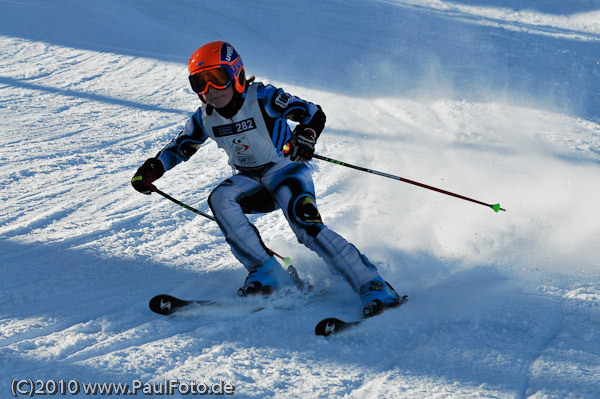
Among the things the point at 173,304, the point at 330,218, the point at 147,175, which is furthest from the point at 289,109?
the point at 330,218

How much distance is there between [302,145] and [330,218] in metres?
1.70

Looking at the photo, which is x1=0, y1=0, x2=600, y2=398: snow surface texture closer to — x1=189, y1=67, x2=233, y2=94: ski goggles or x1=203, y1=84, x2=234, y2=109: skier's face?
x1=203, y1=84, x2=234, y2=109: skier's face

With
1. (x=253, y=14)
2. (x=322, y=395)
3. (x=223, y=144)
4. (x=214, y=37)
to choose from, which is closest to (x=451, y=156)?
(x=223, y=144)

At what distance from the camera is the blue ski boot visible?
379 cm

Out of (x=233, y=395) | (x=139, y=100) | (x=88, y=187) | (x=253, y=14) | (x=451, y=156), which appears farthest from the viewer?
(x=253, y=14)

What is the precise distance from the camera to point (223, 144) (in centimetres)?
411

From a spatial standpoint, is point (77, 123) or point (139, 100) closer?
point (77, 123)

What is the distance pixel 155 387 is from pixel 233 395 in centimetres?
38

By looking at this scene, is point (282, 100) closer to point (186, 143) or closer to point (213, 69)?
point (213, 69)

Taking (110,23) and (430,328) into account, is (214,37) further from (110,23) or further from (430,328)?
(430,328)

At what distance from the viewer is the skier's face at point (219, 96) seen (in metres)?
3.81

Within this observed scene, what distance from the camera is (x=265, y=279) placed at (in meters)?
3.81

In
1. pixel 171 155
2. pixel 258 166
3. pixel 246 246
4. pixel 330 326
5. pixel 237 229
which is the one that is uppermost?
pixel 171 155

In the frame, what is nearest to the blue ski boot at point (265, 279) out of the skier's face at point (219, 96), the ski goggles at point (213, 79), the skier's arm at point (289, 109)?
the skier's arm at point (289, 109)
